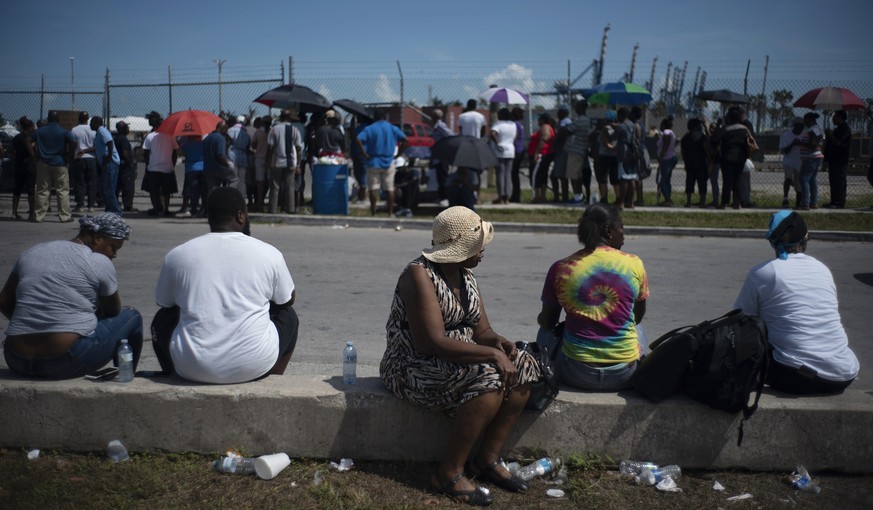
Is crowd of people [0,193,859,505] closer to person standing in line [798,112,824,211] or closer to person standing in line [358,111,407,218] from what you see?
person standing in line [358,111,407,218]

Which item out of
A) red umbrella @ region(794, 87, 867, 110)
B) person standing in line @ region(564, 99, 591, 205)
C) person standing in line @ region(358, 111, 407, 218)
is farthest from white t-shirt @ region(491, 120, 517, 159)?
red umbrella @ region(794, 87, 867, 110)

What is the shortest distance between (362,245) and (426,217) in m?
2.96

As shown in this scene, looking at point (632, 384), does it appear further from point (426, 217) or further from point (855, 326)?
point (426, 217)

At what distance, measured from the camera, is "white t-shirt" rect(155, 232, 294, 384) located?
13.7 ft

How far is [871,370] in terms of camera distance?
237 inches

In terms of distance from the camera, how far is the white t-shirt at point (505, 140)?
16453 mm

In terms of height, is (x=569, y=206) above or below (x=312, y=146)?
below

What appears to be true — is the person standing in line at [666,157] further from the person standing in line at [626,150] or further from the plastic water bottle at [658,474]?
the plastic water bottle at [658,474]

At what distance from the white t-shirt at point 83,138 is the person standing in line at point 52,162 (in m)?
1.54

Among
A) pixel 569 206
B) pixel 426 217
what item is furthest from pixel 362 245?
pixel 569 206

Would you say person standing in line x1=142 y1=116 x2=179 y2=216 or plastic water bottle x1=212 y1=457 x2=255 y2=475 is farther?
person standing in line x1=142 y1=116 x2=179 y2=216

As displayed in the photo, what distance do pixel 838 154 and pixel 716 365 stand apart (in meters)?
13.4

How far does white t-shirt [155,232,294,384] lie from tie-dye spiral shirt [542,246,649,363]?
5.28 feet

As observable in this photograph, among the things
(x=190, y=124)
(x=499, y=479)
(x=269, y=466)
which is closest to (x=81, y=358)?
(x=269, y=466)
